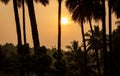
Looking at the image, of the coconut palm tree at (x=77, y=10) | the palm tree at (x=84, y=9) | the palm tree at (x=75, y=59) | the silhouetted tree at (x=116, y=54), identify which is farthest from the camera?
the palm tree at (x=75, y=59)

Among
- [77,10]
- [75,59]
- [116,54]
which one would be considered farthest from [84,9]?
[75,59]

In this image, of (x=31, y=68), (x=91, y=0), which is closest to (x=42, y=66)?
(x=31, y=68)

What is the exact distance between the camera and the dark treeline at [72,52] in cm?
3472

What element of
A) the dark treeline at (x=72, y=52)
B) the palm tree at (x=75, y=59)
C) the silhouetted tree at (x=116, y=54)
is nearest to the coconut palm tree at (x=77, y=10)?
the dark treeline at (x=72, y=52)

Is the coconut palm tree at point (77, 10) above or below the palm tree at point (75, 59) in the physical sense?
above

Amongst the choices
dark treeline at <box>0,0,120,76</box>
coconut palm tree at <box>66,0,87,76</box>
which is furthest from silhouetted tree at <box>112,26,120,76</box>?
coconut palm tree at <box>66,0,87,76</box>

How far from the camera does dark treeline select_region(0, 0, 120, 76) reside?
34719mm

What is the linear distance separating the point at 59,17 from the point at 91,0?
8.70 metres

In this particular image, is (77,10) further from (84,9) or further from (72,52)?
(72,52)

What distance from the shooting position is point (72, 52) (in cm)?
6981

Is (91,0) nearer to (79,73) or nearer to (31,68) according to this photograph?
(31,68)

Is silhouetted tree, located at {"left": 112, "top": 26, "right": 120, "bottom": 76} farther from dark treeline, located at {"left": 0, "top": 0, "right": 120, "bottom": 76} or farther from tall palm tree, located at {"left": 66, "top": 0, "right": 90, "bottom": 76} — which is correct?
tall palm tree, located at {"left": 66, "top": 0, "right": 90, "bottom": 76}

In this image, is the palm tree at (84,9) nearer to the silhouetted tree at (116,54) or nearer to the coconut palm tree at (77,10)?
the coconut palm tree at (77,10)

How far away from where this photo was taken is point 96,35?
214 ft
